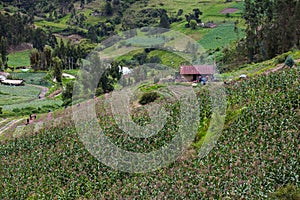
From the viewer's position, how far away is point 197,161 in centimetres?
3102

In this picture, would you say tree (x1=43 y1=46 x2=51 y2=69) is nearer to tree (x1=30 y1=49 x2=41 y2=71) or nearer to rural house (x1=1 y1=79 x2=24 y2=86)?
tree (x1=30 y1=49 x2=41 y2=71)

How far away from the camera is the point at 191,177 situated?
96.4 feet

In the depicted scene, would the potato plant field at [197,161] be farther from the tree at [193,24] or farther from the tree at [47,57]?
the tree at [193,24]

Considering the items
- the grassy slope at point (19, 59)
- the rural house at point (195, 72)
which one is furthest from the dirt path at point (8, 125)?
the grassy slope at point (19, 59)

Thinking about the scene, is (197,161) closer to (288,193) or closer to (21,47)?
(288,193)

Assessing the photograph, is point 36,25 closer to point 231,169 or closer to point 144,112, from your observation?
point 144,112

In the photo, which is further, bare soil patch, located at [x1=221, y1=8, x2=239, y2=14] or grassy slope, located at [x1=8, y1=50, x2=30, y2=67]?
bare soil patch, located at [x1=221, y1=8, x2=239, y2=14]

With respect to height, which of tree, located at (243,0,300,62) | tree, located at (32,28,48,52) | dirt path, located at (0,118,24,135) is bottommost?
dirt path, located at (0,118,24,135)

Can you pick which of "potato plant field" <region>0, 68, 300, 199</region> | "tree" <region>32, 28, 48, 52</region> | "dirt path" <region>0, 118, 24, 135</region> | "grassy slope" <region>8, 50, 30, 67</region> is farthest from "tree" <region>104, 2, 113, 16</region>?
"potato plant field" <region>0, 68, 300, 199</region>

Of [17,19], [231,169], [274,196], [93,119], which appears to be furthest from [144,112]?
[17,19]

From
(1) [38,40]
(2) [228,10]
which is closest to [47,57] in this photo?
(1) [38,40]

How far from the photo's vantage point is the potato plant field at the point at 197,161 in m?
27.2

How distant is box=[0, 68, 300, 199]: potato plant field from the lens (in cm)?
2719

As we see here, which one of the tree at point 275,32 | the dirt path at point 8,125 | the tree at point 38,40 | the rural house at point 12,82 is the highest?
the tree at point 275,32
